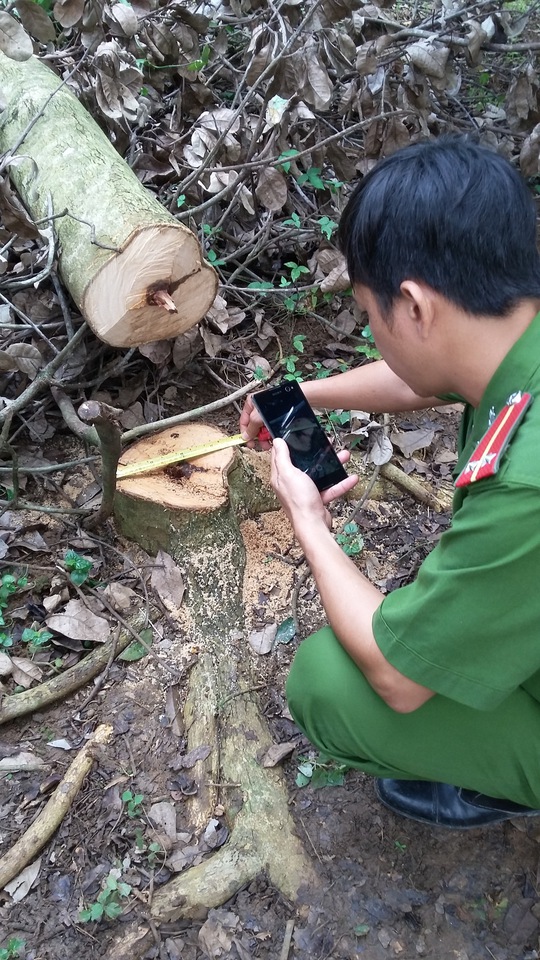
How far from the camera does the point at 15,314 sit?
2.71 metres

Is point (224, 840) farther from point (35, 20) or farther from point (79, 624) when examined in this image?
point (35, 20)

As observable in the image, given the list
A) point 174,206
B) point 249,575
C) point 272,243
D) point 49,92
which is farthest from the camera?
point 272,243

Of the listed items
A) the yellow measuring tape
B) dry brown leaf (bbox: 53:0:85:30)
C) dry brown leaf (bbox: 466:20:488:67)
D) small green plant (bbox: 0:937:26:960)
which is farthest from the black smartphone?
dry brown leaf (bbox: 466:20:488:67)

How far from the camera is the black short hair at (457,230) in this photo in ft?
3.89

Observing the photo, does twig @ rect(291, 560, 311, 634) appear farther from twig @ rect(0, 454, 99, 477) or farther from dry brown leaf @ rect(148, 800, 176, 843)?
twig @ rect(0, 454, 99, 477)

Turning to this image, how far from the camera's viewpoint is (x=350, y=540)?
8.23ft

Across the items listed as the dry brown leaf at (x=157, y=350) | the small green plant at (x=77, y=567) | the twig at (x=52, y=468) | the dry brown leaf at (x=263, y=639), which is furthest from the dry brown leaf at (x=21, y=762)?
the dry brown leaf at (x=157, y=350)

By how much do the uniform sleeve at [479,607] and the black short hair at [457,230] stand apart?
0.37 meters

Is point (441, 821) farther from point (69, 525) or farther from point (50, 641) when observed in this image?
point (69, 525)

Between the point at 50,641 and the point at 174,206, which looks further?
the point at 174,206

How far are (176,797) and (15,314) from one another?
193 centimetres

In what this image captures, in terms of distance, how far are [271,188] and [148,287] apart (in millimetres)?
883

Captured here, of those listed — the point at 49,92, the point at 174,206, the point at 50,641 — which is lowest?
the point at 50,641

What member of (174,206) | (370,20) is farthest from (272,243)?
(370,20)
